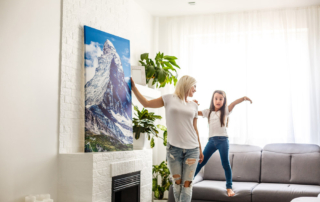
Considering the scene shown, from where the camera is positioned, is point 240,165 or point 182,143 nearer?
point 182,143

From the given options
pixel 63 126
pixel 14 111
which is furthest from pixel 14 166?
pixel 63 126

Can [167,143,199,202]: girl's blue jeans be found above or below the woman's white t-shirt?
below

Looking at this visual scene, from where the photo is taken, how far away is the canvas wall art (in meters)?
3.12

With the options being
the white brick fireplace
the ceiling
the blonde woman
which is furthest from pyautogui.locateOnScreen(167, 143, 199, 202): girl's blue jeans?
the ceiling

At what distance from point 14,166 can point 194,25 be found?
3.57m

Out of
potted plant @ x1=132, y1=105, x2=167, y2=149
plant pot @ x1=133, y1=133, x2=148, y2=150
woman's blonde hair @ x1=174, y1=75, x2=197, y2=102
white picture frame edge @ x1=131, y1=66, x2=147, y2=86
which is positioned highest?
white picture frame edge @ x1=131, y1=66, x2=147, y2=86

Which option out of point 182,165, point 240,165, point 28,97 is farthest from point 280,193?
point 28,97

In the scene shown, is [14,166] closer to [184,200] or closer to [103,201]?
[103,201]

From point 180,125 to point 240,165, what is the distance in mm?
1892

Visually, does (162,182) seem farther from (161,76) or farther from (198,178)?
(161,76)

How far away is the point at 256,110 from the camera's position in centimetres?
471

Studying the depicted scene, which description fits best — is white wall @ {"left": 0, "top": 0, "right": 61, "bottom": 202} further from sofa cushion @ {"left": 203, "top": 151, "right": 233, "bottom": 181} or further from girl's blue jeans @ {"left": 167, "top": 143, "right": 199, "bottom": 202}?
sofa cushion @ {"left": 203, "top": 151, "right": 233, "bottom": 181}

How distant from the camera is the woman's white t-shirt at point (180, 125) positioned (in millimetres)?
2895

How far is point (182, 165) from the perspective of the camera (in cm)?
294
